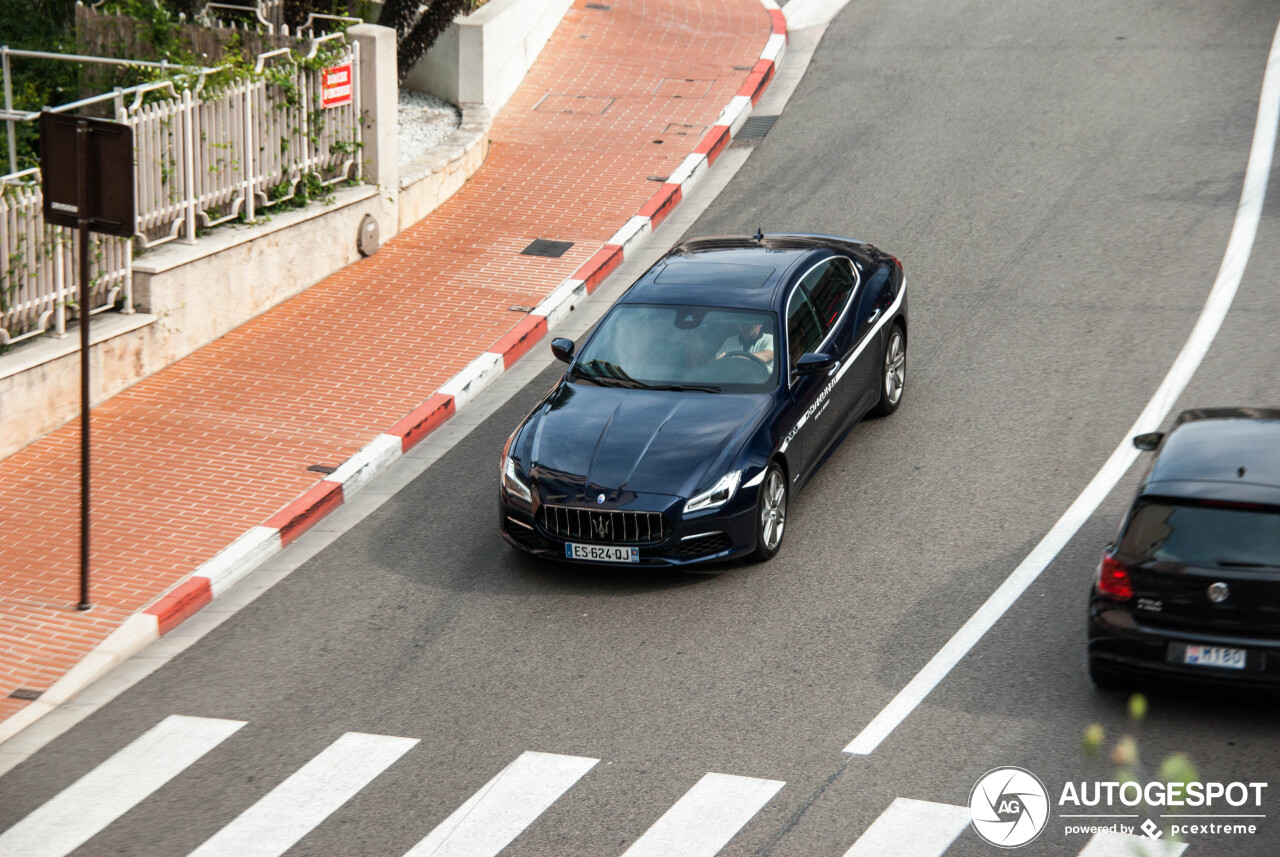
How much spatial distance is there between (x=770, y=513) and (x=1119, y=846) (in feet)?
12.2

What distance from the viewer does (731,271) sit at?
11484 millimetres

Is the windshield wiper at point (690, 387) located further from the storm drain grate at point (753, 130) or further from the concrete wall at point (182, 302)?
the storm drain grate at point (753, 130)

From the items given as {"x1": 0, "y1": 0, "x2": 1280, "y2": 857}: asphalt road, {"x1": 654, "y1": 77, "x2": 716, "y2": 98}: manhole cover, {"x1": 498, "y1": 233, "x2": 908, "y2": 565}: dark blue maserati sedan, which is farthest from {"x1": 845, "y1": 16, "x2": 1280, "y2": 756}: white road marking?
{"x1": 654, "y1": 77, "x2": 716, "y2": 98}: manhole cover

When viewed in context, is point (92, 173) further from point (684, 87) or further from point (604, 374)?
point (684, 87)

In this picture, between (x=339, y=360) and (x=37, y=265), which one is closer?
(x=37, y=265)

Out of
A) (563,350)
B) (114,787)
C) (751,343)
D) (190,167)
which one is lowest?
(114,787)

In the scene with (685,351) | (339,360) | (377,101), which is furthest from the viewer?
(377,101)

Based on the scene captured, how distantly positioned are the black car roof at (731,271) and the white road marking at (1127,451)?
2.75m

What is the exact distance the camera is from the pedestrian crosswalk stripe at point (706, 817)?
6930mm

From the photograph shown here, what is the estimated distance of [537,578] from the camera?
32.8 ft

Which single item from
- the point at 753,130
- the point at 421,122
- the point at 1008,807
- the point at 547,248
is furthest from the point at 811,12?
the point at 1008,807

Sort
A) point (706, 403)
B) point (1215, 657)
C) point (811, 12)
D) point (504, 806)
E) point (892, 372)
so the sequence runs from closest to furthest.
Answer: point (504, 806) < point (1215, 657) < point (706, 403) < point (892, 372) < point (811, 12)

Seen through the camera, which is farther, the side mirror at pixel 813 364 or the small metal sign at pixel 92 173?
the side mirror at pixel 813 364

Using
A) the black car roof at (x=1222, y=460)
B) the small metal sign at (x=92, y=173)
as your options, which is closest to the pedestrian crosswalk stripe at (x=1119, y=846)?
the black car roof at (x=1222, y=460)
